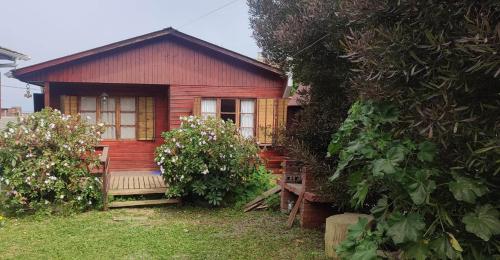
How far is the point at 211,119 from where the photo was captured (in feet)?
23.1

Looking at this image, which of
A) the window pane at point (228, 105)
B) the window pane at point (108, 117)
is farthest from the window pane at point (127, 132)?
the window pane at point (228, 105)

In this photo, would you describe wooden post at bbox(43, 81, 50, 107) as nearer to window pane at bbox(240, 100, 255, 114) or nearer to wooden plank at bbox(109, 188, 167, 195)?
wooden plank at bbox(109, 188, 167, 195)

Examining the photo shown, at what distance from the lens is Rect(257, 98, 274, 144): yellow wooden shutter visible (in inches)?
387

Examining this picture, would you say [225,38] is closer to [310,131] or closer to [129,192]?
[129,192]

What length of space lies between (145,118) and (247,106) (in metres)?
2.76

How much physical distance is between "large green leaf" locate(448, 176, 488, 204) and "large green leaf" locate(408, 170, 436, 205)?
12 centimetres

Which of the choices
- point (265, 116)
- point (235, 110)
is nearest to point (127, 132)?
point (235, 110)

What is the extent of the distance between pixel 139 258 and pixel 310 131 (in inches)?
98.9

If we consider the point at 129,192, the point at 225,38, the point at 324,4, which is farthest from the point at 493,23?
the point at 225,38

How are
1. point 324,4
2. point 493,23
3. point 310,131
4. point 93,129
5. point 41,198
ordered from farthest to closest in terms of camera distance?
point 93,129, point 41,198, point 310,131, point 324,4, point 493,23

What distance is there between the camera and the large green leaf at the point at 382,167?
2.16 m

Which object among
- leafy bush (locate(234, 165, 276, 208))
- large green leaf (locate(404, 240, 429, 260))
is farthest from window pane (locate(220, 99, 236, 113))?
large green leaf (locate(404, 240, 429, 260))

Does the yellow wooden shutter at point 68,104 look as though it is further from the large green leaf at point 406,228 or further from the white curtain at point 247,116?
the large green leaf at point 406,228

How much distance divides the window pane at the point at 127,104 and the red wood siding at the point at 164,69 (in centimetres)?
83
